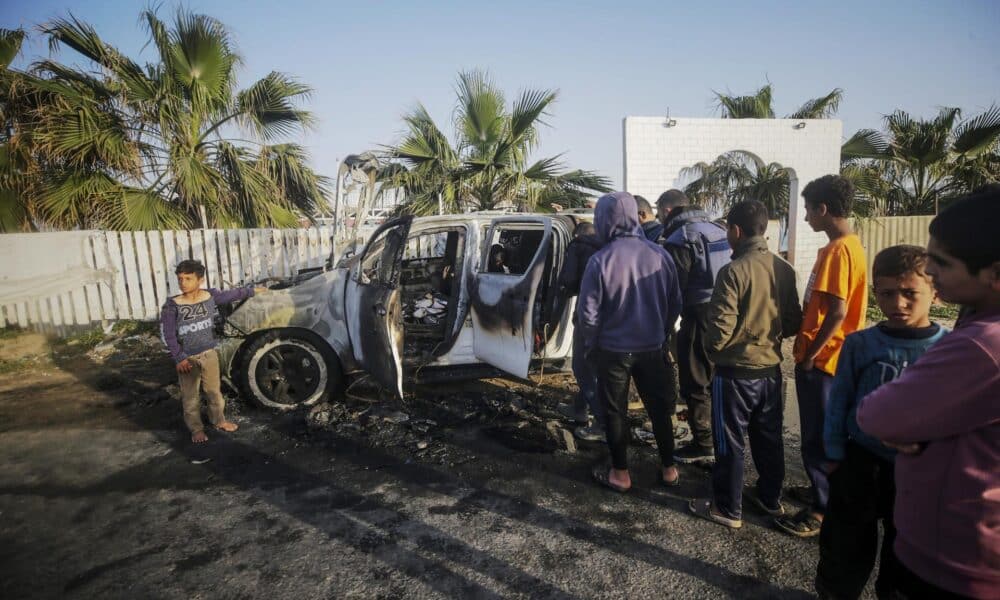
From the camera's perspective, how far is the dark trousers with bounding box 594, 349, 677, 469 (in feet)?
9.68

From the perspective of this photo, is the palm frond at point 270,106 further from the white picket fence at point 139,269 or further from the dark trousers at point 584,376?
the dark trousers at point 584,376

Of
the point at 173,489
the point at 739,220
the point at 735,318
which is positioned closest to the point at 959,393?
the point at 735,318

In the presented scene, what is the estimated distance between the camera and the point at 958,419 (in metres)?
1.04

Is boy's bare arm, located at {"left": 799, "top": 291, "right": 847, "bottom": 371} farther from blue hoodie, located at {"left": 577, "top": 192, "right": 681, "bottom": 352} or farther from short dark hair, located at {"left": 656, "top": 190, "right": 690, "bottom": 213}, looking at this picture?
short dark hair, located at {"left": 656, "top": 190, "right": 690, "bottom": 213}

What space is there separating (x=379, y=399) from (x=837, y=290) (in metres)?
3.85

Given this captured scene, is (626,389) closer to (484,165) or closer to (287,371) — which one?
(287,371)

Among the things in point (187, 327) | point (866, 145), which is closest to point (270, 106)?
point (187, 327)

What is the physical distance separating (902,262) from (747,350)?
0.82 m

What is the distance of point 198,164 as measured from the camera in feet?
26.0

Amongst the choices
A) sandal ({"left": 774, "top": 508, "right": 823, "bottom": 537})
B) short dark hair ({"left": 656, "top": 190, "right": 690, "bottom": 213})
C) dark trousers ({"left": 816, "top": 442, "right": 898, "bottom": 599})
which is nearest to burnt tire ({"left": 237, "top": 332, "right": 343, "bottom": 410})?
short dark hair ({"left": 656, "top": 190, "right": 690, "bottom": 213})

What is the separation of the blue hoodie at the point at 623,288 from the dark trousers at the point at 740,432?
0.50 metres

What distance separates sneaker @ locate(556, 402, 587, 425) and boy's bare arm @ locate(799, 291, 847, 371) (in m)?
2.02

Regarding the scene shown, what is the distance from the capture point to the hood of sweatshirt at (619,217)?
293cm

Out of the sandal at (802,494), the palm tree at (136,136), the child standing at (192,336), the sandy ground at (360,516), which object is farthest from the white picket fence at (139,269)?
the sandal at (802,494)
